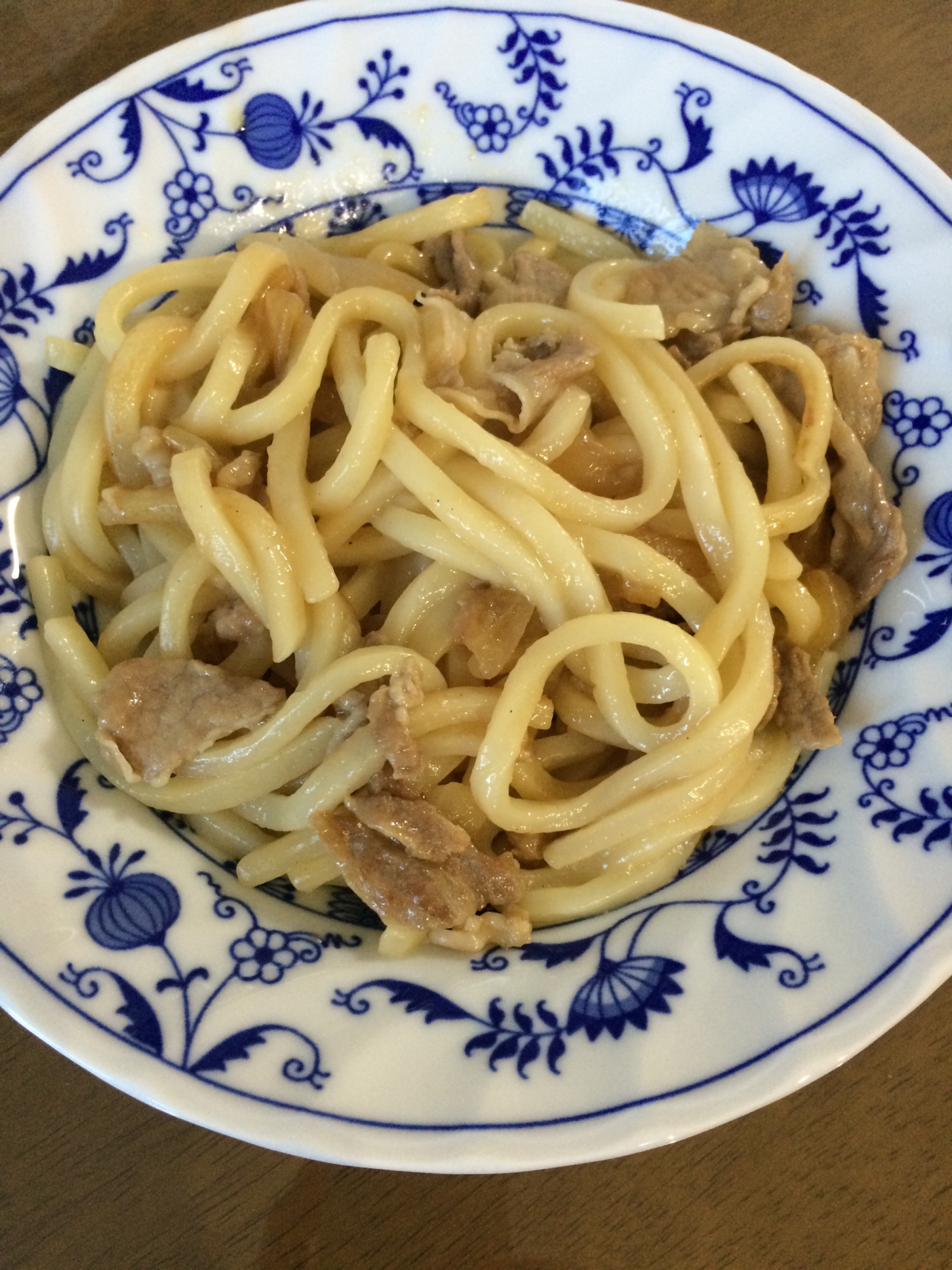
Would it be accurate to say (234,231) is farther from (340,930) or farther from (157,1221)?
(157,1221)

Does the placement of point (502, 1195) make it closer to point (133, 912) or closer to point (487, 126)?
point (133, 912)

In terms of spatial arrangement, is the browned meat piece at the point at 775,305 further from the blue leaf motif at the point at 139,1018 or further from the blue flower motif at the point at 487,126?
the blue leaf motif at the point at 139,1018

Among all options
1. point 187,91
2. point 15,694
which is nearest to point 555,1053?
point 15,694

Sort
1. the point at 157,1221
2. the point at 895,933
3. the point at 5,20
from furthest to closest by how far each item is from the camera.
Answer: the point at 5,20 < the point at 157,1221 < the point at 895,933

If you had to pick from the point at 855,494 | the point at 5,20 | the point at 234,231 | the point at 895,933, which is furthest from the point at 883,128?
the point at 5,20

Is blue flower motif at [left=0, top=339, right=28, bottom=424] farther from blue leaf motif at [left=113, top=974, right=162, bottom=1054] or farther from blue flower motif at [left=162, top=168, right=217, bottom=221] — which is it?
blue leaf motif at [left=113, top=974, right=162, bottom=1054]

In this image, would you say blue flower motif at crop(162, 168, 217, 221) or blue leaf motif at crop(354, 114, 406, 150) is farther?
blue leaf motif at crop(354, 114, 406, 150)

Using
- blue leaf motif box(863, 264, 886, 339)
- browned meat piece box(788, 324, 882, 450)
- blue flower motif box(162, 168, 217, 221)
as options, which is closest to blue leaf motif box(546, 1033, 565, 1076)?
browned meat piece box(788, 324, 882, 450)
